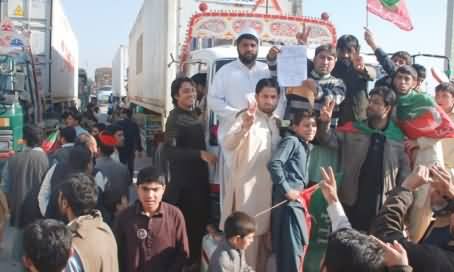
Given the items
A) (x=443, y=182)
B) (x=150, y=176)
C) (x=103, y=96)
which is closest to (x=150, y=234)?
(x=150, y=176)

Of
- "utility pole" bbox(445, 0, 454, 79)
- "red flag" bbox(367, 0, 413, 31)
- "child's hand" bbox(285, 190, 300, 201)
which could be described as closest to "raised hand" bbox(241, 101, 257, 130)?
"child's hand" bbox(285, 190, 300, 201)

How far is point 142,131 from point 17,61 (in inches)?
171

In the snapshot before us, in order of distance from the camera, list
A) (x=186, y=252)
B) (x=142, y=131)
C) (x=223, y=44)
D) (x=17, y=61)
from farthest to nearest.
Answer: (x=142, y=131) → (x=17, y=61) → (x=223, y=44) → (x=186, y=252)

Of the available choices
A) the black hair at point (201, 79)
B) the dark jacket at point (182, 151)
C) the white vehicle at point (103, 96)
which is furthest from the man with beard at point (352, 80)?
the white vehicle at point (103, 96)

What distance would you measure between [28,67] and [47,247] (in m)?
9.16

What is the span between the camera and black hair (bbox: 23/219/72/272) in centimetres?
226

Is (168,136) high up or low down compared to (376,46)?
down

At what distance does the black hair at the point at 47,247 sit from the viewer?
2260mm

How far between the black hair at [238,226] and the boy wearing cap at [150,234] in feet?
0.99

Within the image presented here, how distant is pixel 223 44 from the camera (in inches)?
271

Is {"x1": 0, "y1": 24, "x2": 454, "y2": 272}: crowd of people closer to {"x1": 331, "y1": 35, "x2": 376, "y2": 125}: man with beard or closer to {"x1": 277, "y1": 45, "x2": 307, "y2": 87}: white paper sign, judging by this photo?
{"x1": 331, "y1": 35, "x2": 376, "y2": 125}: man with beard

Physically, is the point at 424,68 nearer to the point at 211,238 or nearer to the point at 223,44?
the point at 223,44

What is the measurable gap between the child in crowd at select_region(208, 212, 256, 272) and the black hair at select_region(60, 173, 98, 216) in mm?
868

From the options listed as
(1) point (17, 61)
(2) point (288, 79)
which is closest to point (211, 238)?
(2) point (288, 79)
